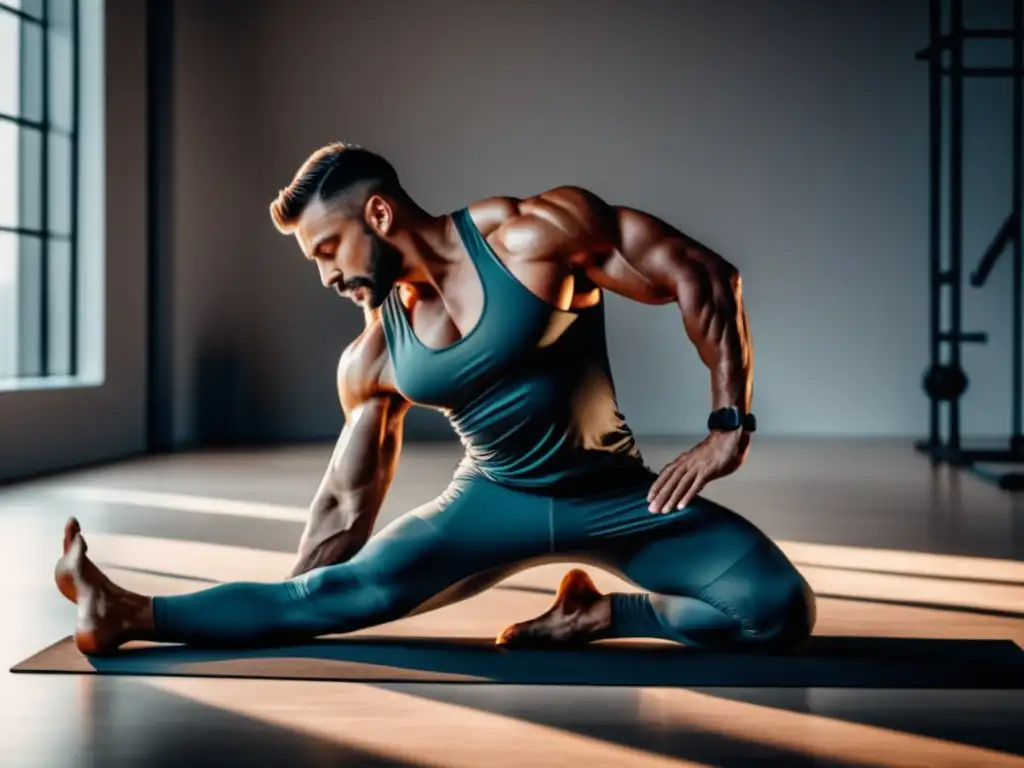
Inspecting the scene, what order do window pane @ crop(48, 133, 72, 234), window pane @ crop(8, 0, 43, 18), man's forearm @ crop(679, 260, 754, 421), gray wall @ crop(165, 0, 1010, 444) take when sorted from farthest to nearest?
gray wall @ crop(165, 0, 1010, 444) → window pane @ crop(48, 133, 72, 234) → window pane @ crop(8, 0, 43, 18) → man's forearm @ crop(679, 260, 754, 421)

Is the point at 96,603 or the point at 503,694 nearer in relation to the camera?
the point at 503,694

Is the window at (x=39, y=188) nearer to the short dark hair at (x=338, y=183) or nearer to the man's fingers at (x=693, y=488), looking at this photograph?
the short dark hair at (x=338, y=183)

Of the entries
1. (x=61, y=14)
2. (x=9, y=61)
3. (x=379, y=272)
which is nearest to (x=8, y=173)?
(x=9, y=61)

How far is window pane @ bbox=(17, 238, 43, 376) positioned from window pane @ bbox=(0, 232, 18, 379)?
36 mm

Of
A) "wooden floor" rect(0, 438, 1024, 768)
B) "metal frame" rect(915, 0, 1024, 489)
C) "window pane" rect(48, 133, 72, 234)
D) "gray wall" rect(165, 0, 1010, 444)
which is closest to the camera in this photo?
"wooden floor" rect(0, 438, 1024, 768)

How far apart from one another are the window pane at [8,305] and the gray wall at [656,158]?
1.72 m

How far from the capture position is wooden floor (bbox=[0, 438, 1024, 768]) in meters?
1.51

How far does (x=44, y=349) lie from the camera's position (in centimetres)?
579

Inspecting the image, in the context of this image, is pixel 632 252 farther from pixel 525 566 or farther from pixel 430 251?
pixel 525 566

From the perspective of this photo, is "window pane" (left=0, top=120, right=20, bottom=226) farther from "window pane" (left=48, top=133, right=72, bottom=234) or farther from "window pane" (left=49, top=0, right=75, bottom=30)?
"window pane" (left=49, top=0, right=75, bottom=30)

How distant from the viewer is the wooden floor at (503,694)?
59.5 inches

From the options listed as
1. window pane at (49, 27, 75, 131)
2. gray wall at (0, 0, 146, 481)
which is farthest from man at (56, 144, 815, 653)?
window pane at (49, 27, 75, 131)

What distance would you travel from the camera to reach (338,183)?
188 cm

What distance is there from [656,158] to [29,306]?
3.61 meters
